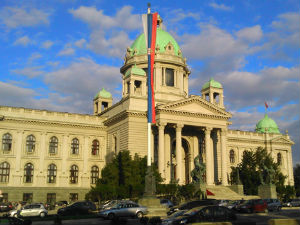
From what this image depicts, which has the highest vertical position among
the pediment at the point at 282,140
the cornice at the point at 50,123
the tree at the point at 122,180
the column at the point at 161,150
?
the cornice at the point at 50,123

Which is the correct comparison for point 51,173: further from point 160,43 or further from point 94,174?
point 160,43

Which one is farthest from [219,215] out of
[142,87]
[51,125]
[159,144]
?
[51,125]

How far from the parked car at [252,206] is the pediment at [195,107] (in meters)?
23.0

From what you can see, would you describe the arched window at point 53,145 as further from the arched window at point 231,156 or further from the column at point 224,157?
the arched window at point 231,156

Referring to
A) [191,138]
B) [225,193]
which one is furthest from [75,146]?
[225,193]

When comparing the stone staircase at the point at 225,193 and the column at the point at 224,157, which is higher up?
the column at the point at 224,157

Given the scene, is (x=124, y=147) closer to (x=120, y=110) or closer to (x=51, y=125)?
(x=120, y=110)

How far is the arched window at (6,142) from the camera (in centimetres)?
5875

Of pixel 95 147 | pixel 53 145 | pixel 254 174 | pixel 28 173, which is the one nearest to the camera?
pixel 28 173

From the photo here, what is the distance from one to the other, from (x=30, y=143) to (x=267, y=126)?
52354mm

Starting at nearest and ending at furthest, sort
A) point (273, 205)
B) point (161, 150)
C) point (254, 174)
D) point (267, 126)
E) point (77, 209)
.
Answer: point (77, 209), point (273, 205), point (161, 150), point (254, 174), point (267, 126)

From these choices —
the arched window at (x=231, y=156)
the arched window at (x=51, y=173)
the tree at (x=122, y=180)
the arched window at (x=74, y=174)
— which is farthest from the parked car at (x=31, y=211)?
the arched window at (x=231, y=156)

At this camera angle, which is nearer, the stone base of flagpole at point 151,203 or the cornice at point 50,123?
the stone base of flagpole at point 151,203

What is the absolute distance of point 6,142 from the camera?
58969 millimetres
